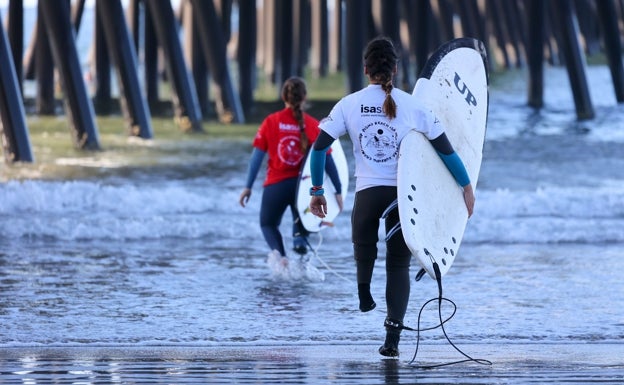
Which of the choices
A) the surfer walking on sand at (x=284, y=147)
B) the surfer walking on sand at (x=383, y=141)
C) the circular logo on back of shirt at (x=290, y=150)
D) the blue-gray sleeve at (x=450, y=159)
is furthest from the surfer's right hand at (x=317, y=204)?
the circular logo on back of shirt at (x=290, y=150)

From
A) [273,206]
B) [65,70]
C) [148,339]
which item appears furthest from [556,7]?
[148,339]

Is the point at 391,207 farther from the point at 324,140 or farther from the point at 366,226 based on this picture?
the point at 324,140

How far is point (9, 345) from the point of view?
6.16m

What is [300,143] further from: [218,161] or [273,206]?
[218,161]

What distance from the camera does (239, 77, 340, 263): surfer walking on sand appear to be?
313 inches

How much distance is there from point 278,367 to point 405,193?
0.82 metres

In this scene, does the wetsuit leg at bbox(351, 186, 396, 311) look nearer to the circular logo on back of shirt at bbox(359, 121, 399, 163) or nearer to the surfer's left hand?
the circular logo on back of shirt at bbox(359, 121, 399, 163)

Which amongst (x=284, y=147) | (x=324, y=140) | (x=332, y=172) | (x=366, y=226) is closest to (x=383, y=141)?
(x=324, y=140)

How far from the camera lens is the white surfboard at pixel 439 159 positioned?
5.65 m

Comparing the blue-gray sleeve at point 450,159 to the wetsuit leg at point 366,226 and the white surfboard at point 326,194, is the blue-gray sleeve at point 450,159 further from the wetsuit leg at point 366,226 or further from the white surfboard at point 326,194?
the white surfboard at point 326,194

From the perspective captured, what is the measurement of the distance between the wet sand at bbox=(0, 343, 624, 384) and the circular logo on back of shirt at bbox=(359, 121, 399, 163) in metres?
0.80

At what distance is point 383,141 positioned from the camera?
574 centimetres

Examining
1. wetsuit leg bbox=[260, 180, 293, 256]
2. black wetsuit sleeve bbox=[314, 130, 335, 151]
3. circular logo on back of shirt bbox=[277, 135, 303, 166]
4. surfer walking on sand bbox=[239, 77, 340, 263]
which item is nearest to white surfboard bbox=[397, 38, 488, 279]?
black wetsuit sleeve bbox=[314, 130, 335, 151]

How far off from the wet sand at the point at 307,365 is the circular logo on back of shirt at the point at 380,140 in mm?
803
